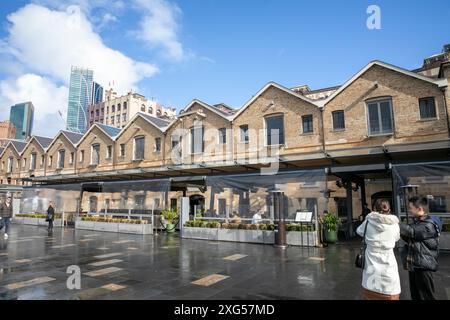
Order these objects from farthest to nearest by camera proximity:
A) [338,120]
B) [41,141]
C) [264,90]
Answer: [41,141]
[264,90]
[338,120]

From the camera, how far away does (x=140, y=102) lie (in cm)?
7838

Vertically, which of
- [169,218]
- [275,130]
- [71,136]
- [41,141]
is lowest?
[169,218]

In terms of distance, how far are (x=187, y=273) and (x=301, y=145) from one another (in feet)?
46.5

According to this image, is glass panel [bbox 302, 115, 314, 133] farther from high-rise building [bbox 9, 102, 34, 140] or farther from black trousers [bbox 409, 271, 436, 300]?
high-rise building [bbox 9, 102, 34, 140]

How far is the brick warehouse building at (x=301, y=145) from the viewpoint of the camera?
1330cm

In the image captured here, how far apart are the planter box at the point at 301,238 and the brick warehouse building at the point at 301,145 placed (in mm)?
1020

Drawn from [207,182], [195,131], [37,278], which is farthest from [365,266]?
[195,131]

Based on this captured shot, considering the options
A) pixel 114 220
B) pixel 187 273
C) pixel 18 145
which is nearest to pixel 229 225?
pixel 187 273

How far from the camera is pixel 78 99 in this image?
117m

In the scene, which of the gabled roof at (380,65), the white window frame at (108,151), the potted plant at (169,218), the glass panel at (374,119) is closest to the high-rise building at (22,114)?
the white window frame at (108,151)

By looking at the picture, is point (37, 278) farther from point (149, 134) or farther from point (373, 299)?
point (149, 134)

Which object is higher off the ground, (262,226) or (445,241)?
(262,226)

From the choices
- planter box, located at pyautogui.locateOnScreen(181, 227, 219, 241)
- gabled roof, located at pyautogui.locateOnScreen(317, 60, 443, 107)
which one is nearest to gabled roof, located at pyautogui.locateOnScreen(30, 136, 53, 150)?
planter box, located at pyautogui.locateOnScreen(181, 227, 219, 241)

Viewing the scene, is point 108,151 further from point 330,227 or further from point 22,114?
point 22,114
